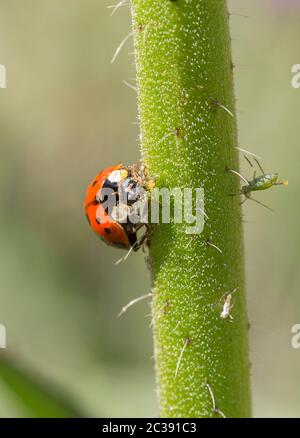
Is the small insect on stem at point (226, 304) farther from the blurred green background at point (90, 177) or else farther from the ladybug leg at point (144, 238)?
the blurred green background at point (90, 177)

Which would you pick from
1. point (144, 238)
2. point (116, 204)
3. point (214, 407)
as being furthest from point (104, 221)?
point (214, 407)

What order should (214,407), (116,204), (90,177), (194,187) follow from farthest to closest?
(90,177), (116,204), (214,407), (194,187)

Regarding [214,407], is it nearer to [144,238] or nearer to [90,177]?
[144,238]

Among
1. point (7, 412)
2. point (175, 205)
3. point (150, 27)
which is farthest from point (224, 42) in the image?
point (7, 412)

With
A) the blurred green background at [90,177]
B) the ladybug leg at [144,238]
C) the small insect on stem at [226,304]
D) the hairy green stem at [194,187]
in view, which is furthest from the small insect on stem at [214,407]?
the blurred green background at [90,177]

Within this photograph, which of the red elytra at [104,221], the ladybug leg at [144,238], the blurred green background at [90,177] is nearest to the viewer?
the ladybug leg at [144,238]

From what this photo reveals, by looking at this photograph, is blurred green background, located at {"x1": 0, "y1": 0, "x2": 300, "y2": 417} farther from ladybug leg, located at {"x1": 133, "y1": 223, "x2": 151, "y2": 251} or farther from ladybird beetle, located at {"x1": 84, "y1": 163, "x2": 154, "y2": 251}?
ladybug leg, located at {"x1": 133, "y1": 223, "x2": 151, "y2": 251}

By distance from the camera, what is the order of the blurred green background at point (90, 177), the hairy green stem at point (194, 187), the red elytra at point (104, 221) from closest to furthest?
the hairy green stem at point (194, 187), the red elytra at point (104, 221), the blurred green background at point (90, 177)

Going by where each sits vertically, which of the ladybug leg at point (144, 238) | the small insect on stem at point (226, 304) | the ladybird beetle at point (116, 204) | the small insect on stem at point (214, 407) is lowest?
the small insect on stem at point (214, 407)
